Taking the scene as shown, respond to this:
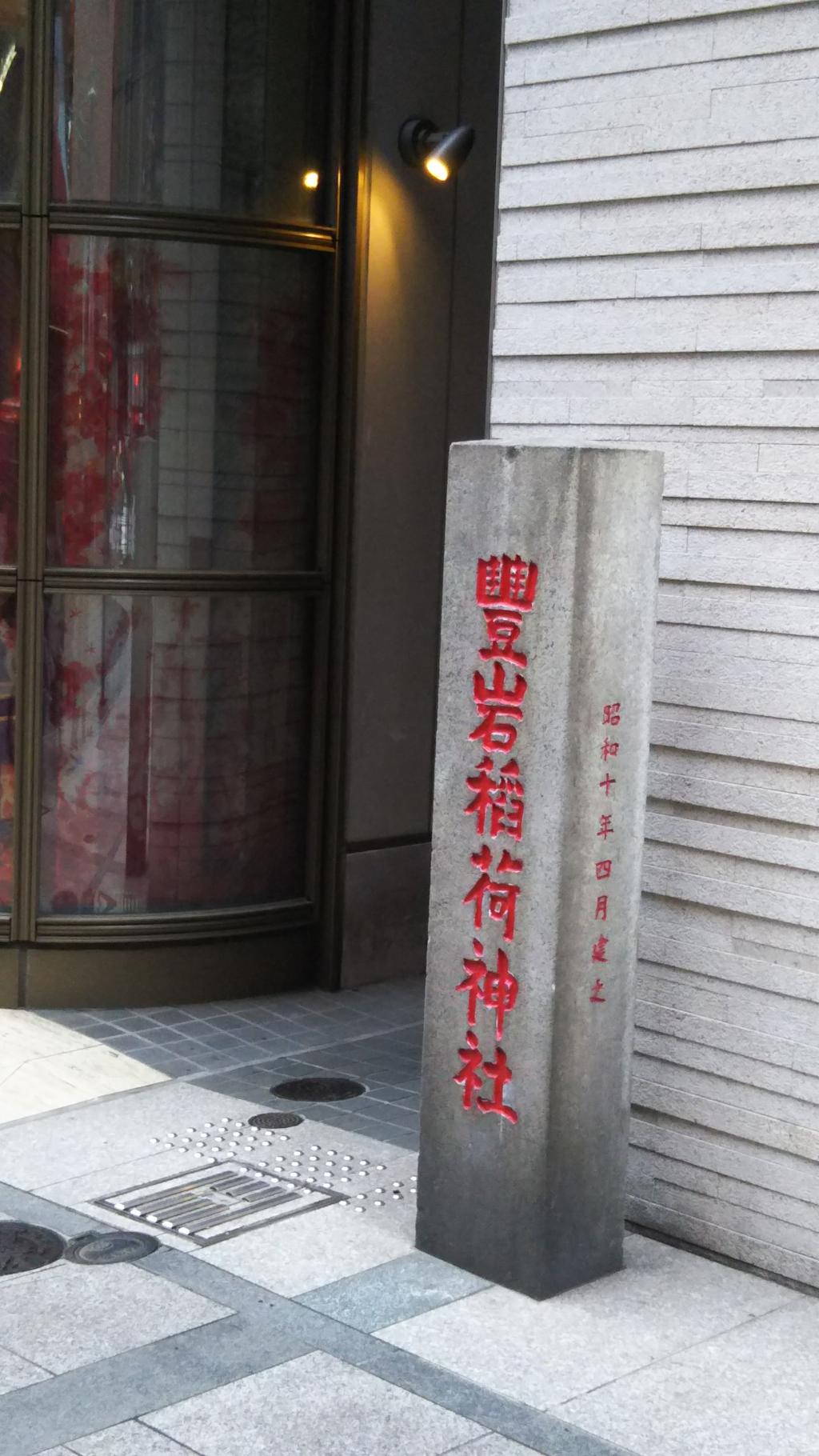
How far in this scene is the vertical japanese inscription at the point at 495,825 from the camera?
6145mm

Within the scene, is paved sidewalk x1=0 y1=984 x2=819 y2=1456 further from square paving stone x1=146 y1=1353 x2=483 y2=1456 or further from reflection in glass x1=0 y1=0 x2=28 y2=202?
reflection in glass x1=0 y1=0 x2=28 y2=202

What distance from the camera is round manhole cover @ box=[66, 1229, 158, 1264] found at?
6.56 metres

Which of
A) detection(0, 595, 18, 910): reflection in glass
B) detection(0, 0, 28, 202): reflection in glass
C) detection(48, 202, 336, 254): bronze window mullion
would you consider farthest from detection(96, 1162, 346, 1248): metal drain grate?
detection(0, 0, 28, 202): reflection in glass

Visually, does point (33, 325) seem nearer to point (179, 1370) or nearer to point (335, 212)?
point (335, 212)

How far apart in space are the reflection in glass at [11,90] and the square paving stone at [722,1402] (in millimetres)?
6252

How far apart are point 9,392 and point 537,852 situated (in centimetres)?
444

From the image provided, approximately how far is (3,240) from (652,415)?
3916mm

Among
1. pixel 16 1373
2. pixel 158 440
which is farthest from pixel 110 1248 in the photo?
pixel 158 440

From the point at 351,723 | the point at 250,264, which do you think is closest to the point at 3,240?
the point at 250,264

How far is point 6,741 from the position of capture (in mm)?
9430

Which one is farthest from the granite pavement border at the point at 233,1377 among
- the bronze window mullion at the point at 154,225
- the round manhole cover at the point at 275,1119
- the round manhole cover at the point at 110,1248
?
the bronze window mullion at the point at 154,225

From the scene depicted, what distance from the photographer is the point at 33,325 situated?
912 cm

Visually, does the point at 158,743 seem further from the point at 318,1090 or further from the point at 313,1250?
the point at 313,1250

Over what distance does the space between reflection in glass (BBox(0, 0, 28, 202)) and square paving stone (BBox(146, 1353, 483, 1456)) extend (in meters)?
5.94
